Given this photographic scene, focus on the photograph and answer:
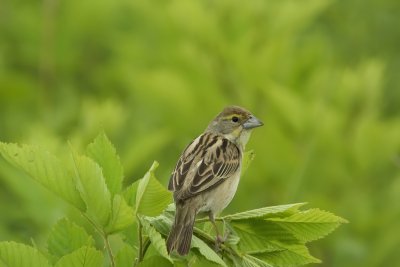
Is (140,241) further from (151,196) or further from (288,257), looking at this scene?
(288,257)

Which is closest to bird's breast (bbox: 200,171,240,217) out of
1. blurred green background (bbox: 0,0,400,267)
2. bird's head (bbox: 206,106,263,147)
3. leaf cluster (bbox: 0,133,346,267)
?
bird's head (bbox: 206,106,263,147)

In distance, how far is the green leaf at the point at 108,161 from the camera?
291 centimetres

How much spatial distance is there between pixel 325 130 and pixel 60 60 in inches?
144

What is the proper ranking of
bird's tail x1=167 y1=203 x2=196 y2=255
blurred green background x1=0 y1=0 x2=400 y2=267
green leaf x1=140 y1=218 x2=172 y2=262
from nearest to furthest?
green leaf x1=140 y1=218 x2=172 y2=262 < bird's tail x1=167 y1=203 x2=196 y2=255 < blurred green background x1=0 y1=0 x2=400 y2=267

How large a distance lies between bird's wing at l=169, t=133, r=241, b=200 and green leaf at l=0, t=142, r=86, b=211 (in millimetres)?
996

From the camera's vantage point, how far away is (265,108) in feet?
23.2

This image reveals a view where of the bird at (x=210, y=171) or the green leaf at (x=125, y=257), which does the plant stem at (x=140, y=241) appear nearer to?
the green leaf at (x=125, y=257)

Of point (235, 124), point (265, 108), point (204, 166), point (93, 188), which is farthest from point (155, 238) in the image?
point (265, 108)

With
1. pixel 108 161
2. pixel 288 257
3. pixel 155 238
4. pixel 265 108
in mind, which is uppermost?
pixel 108 161

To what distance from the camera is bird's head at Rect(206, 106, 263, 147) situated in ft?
15.8

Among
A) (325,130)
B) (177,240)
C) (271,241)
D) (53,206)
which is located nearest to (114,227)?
(177,240)

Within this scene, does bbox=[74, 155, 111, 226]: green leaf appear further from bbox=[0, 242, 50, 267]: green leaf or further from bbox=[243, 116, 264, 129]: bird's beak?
bbox=[243, 116, 264, 129]: bird's beak

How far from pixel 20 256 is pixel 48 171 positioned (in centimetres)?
21

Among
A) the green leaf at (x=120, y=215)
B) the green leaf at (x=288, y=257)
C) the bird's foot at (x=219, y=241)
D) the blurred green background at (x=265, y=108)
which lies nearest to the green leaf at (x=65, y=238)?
the green leaf at (x=120, y=215)
